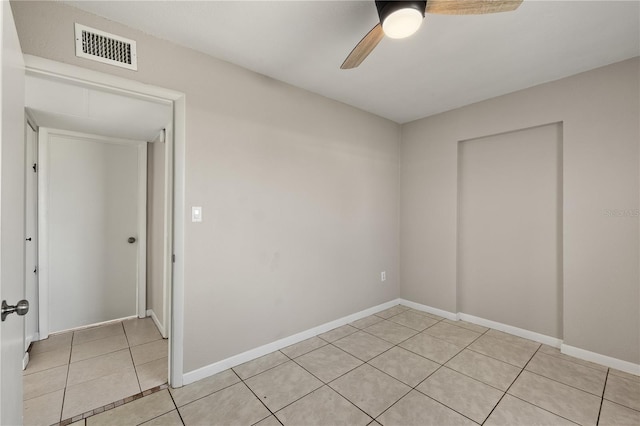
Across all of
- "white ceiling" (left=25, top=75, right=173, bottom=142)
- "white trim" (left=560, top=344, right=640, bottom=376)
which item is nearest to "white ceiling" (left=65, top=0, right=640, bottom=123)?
"white ceiling" (left=25, top=75, right=173, bottom=142)

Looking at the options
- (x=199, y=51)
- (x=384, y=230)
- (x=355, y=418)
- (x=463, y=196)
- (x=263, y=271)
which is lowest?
(x=355, y=418)

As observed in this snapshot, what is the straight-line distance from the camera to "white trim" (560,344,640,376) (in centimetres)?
224

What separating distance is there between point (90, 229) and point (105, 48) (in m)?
2.35

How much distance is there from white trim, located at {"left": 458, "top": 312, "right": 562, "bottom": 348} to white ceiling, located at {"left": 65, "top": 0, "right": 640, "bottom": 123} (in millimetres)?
2455

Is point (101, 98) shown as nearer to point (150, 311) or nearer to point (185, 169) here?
point (185, 169)

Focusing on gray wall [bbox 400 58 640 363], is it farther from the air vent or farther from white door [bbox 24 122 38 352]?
white door [bbox 24 122 38 352]

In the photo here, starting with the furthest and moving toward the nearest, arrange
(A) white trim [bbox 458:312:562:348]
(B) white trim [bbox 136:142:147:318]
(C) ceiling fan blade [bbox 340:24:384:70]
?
(B) white trim [bbox 136:142:147:318] → (A) white trim [bbox 458:312:562:348] → (C) ceiling fan blade [bbox 340:24:384:70]

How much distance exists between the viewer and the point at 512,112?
2896 mm

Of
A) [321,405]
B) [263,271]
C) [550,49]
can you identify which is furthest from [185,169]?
Result: [550,49]

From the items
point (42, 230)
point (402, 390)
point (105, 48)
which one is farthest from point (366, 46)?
point (42, 230)

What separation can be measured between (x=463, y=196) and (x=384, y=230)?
1.03 meters

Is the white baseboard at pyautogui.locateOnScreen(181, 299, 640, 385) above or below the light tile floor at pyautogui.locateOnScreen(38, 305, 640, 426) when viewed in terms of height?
above

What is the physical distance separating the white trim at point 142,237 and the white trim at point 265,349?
185 centimetres

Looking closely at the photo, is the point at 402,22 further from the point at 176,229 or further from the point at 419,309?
the point at 419,309
